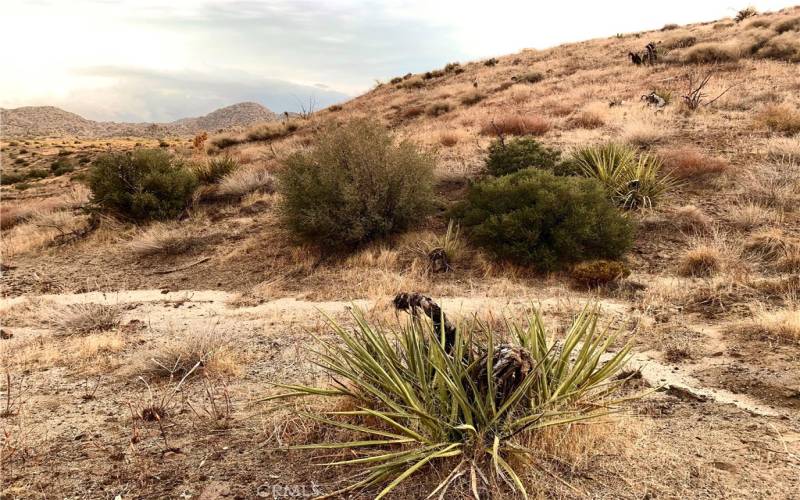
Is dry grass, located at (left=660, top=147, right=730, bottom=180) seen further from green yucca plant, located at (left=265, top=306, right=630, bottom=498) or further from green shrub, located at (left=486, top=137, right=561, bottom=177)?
green yucca plant, located at (left=265, top=306, right=630, bottom=498)

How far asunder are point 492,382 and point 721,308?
14.1 ft

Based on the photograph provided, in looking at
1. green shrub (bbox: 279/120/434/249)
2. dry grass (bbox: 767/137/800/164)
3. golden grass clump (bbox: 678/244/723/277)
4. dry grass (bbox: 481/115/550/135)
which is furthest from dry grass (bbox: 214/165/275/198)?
dry grass (bbox: 767/137/800/164)

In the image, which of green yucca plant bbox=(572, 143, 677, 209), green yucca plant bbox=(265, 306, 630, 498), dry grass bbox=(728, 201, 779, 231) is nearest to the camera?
green yucca plant bbox=(265, 306, 630, 498)

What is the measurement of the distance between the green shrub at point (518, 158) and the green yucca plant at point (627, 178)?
61 centimetres

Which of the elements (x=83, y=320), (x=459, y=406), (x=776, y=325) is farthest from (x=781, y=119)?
(x=83, y=320)

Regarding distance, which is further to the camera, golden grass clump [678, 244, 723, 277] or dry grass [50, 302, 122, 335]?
golden grass clump [678, 244, 723, 277]

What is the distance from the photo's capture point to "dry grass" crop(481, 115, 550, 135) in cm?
1412

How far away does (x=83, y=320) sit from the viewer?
627 centimetres

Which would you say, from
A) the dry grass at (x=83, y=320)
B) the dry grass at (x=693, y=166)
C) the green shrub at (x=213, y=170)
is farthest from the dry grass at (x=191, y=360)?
the green shrub at (x=213, y=170)

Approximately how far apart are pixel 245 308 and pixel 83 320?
6.35 feet

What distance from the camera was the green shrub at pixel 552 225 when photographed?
7457 mm

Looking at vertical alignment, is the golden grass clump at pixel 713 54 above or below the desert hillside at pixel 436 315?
above

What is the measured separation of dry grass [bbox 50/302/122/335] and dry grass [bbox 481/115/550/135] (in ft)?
34.3

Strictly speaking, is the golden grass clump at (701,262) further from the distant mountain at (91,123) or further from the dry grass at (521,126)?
the distant mountain at (91,123)
